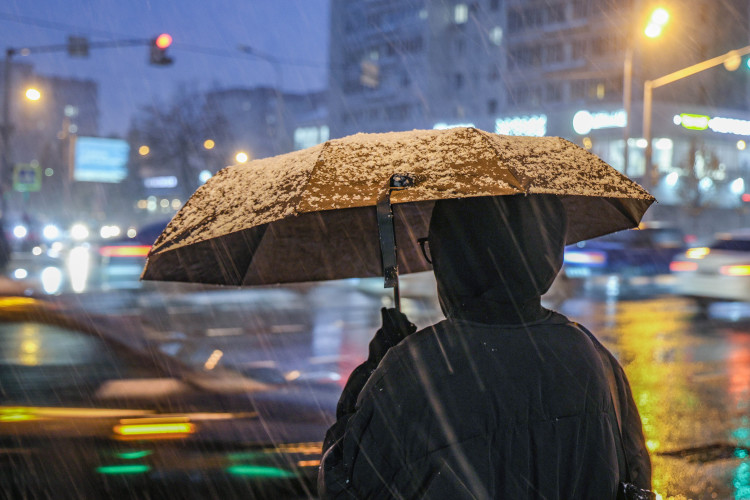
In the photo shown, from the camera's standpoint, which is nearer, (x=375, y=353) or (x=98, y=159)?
(x=375, y=353)

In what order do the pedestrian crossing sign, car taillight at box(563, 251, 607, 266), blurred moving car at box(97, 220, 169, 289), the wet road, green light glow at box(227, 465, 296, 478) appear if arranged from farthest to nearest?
the pedestrian crossing sign
car taillight at box(563, 251, 607, 266)
blurred moving car at box(97, 220, 169, 289)
the wet road
green light glow at box(227, 465, 296, 478)

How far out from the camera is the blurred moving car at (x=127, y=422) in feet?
9.29

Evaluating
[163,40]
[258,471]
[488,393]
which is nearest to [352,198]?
[488,393]

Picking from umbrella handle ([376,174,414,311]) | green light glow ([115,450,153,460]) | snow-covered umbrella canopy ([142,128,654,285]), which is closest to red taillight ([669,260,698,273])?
snow-covered umbrella canopy ([142,128,654,285])

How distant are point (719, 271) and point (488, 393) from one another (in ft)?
45.3

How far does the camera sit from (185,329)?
1199 cm

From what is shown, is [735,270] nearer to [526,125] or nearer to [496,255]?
[496,255]

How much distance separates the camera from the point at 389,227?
204cm

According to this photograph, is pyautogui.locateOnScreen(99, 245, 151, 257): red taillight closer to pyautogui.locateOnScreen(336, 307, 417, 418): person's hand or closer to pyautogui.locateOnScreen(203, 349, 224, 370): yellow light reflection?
pyautogui.locateOnScreen(203, 349, 224, 370): yellow light reflection

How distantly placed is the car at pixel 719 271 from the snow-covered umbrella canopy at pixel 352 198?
1231 cm

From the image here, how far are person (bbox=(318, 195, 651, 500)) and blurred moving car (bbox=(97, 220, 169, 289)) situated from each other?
651 inches

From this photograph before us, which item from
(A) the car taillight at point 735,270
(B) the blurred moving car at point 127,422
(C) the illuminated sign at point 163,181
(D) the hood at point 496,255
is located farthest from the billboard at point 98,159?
(D) the hood at point 496,255

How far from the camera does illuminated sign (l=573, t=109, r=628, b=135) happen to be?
48344mm

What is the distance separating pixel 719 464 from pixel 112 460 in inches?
176
